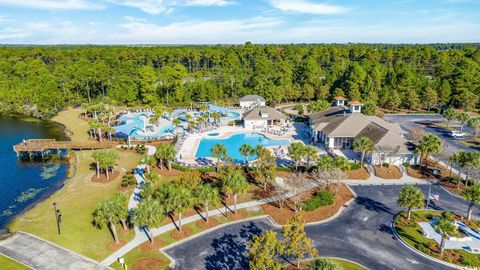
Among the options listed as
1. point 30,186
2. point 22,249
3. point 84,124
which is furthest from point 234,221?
point 84,124

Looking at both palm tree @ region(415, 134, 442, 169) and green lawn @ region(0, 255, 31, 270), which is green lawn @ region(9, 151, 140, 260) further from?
palm tree @ region(415, 134, 442, 169)

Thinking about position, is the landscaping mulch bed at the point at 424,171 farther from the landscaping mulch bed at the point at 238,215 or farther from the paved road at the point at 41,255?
the paved road at the point at 41,255

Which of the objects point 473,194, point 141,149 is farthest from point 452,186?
point 141,149

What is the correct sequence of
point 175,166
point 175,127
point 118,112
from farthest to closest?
point 118,112
point 175,127
point 175,166

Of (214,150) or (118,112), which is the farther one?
(118,112)

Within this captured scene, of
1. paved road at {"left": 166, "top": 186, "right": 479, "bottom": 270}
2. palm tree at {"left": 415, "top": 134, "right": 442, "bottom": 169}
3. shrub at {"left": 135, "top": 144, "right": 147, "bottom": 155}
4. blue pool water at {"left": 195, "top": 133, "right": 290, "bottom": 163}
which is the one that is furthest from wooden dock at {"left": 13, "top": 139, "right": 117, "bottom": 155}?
palm tree at {"left": 415, "top": 134, "right": 442, "bottom": 169}

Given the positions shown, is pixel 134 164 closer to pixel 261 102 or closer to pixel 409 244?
pixel 409 244

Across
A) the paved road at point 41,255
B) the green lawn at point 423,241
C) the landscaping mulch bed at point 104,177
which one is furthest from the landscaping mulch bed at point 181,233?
the green lawn at point 423,241
